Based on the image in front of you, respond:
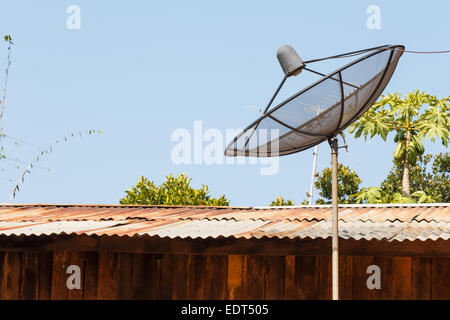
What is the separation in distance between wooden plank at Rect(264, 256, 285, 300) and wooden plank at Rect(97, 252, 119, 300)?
164 cm

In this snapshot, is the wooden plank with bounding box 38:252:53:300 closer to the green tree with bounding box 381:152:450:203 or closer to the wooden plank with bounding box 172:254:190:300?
the wooden plank with bounding box 172:254:190:300

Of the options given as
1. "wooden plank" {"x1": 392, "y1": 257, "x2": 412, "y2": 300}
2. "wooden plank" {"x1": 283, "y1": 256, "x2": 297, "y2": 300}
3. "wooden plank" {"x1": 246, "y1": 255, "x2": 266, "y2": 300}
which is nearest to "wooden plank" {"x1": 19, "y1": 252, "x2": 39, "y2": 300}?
"wooden plank" {"x1": 246, "y1": 255, "x2": 266, "y2": 300}

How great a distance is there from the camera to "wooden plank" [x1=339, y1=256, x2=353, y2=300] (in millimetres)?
5879

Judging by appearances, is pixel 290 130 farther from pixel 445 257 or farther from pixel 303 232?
pixel 445 257

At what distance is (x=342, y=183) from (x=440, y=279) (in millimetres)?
26966

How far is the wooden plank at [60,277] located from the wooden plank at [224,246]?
0.41m

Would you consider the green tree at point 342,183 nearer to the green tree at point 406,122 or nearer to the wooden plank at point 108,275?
the green tree at point 406,122

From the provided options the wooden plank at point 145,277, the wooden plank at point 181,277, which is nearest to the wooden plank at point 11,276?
the wooden plank at point 145,277

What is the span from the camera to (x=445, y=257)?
18.7ft

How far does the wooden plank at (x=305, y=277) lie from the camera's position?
19.6ft

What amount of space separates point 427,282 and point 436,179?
92.1 ft

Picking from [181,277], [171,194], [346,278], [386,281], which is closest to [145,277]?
[181,277]

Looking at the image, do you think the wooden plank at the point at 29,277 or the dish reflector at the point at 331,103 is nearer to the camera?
the dish reflector at the point at 331,103
